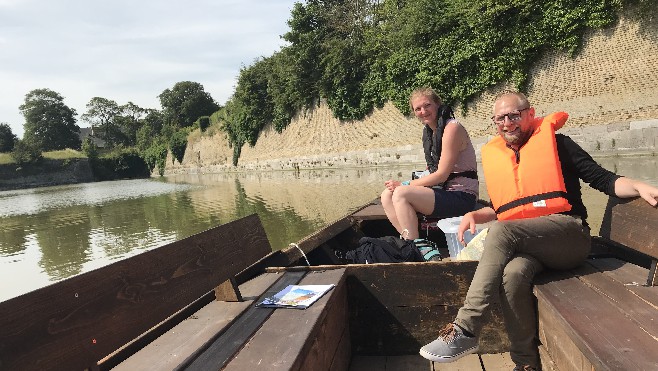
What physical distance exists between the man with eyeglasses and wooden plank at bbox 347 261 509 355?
0.29 metres

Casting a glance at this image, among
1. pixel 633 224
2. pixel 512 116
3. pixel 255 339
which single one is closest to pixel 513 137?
pixel 512 116

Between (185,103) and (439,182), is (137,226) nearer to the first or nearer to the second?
(439,182)

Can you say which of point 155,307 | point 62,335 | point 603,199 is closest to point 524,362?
point 155,307

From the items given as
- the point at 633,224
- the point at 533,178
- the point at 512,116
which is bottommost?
the point at 633,224

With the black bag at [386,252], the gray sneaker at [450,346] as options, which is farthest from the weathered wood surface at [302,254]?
the gray sneaker at [450,346]

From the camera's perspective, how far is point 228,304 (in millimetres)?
2268

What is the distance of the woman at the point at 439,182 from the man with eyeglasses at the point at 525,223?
970mm

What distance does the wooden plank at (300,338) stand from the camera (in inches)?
60.6

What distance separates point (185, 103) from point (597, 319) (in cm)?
6375

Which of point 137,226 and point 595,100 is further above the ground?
point 595,100

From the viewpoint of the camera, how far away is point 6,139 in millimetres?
63688

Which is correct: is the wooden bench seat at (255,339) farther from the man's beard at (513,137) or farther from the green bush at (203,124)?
the green bush at (203,124)

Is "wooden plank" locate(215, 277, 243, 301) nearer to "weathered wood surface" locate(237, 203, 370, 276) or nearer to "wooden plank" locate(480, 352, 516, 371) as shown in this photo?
"weathered wood surface" locate(237, 203, 370, 276)

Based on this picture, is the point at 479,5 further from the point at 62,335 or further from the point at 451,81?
the point at 62,335
